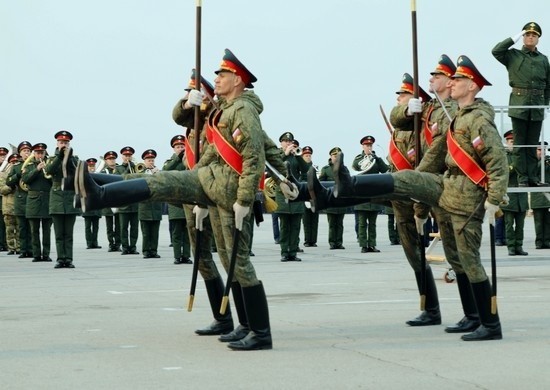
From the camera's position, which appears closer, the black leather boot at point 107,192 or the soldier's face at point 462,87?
the black leather boot at point 107,192

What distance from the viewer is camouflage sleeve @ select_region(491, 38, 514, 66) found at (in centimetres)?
1652

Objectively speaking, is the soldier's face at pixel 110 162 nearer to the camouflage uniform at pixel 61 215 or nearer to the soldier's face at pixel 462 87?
the camouflage uniform at pixel 61 215

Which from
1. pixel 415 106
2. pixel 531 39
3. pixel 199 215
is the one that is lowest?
pixel 199 215

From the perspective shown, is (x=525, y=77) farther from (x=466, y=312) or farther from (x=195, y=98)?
(x=195, y=98)

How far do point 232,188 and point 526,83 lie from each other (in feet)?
28.2

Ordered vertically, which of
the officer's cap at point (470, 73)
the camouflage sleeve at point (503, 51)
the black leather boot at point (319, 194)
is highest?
the camouflage sleeve at point (503, 51)

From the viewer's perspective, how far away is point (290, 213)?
918 inches

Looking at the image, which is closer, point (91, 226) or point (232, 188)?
point (232, 188)

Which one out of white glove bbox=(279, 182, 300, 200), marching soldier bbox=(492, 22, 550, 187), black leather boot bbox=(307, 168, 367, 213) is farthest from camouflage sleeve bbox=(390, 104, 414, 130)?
marching soldier bbox=(492, 22, 550, 187)

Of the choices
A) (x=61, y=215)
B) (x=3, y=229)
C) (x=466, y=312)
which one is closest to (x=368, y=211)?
(x=61, y=215)

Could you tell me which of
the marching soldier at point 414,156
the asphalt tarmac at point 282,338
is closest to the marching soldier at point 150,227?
the asphalt tarmac at point 282,338

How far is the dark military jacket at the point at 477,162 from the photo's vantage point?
952 cm

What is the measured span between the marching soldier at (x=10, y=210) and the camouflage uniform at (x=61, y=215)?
14.0 ft

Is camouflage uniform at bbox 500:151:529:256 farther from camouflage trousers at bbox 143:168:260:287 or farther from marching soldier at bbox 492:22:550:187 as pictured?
camouflage trousers at bbox 143:168:260:287
